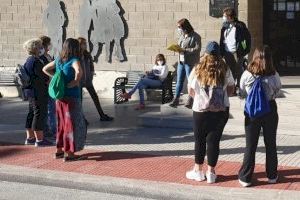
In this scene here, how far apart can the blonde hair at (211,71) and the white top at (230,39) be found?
11.9 feet

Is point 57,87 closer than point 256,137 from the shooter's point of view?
No

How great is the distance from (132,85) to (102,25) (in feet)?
5.71

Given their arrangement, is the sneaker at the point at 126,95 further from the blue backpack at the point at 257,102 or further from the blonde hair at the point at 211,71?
the blue backpack at the point at 257,102

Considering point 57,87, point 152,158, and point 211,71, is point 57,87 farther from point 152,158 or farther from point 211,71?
point 211,71

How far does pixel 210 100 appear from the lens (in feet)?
23.3

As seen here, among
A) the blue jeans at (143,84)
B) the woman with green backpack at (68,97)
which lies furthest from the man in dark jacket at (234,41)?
the woman with green backpack at (68,97)

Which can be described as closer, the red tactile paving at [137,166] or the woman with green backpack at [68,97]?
the red tactile paving at [137,166]

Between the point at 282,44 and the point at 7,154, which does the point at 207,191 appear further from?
the point at 282,44

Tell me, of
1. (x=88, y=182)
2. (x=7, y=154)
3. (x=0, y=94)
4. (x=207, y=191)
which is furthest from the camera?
(x=0, y=94)

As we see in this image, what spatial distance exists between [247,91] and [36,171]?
117 inches

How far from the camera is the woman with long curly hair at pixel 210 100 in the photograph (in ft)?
23.3

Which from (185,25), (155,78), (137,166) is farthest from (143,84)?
(137,166)

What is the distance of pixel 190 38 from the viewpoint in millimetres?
11094

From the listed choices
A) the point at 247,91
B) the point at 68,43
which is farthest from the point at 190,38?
the point at 247,91
